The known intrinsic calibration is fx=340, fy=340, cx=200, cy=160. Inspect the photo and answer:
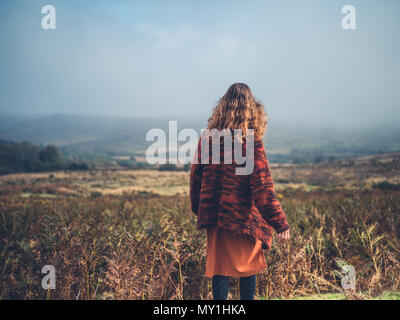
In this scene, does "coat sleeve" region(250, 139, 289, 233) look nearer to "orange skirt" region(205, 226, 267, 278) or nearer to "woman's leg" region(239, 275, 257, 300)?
"orange skirt" region(205, 226, 267, 278)

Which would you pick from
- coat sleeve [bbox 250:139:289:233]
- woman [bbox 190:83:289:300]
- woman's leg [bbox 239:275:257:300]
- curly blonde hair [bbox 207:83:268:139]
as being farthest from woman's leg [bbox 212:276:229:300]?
curly blonde hair [bbox 207:83:268:139]

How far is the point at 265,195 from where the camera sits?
2824mm

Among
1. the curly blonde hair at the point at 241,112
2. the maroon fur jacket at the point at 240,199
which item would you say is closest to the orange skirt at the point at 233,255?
the maroon fur jacket at the point at 240,199

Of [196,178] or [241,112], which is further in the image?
[196,178]

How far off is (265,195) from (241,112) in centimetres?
74

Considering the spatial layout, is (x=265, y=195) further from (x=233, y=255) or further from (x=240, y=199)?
(x=233, y=255)

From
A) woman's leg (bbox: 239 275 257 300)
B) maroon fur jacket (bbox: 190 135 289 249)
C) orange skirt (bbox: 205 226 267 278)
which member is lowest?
woman's leg (bbox: 239 275 257 300)

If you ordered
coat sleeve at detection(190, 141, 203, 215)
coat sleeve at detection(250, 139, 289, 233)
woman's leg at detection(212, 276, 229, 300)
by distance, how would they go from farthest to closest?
coat sleeve at detection(190, 141, 203, 215)
woman's leg at detection(212, 276, 229, 300)
coat sleeve at detection(250, 139, 289, 233)

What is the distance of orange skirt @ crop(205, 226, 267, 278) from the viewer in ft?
9.54

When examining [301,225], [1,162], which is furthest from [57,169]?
[301,225]

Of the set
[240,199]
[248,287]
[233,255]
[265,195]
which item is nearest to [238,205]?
[240,199]

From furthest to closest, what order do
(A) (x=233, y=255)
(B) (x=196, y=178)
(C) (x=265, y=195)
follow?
1. (B) (x=196, y=178)
2. (A) (x=233, y=255)
3. (C) (x=265, y=195)

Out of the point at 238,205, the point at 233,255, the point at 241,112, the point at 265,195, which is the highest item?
the point at 241,112

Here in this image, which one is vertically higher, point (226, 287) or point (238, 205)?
point (238, 205)
